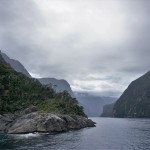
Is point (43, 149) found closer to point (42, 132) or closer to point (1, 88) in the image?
point (42, 132)

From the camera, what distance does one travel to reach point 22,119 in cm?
15700

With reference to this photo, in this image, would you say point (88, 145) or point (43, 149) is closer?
point (43, 149)

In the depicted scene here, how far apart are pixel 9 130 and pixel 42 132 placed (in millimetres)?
17407

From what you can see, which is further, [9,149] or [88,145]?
[88,145]

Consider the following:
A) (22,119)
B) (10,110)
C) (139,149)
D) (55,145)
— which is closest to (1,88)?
(10,110)

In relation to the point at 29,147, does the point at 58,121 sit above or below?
above

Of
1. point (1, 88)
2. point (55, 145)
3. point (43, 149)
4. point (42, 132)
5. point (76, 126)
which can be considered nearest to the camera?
point (43, 149)

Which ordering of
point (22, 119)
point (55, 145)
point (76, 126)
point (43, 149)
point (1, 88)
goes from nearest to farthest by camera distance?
1. point (43, 149)
2. point (55, 145)
3. point (22, 119)
4. point (76, 126)
5. point (1, 88)

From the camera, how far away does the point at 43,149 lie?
93.9m

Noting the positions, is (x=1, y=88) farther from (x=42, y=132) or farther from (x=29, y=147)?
(x=29, y=147)

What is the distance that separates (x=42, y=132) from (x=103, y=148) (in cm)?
5555

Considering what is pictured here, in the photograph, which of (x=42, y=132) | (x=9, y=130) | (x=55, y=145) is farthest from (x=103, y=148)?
(x=9, y=130)

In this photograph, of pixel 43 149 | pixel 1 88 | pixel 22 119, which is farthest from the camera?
pixel 1 88

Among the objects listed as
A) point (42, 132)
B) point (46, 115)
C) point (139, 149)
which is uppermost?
point (46, 115)
